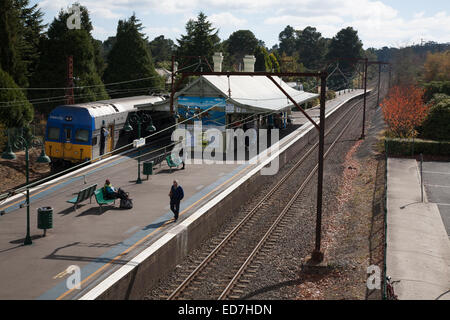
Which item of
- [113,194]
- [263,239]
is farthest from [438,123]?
[113,194]

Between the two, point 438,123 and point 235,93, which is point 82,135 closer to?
point 235,93

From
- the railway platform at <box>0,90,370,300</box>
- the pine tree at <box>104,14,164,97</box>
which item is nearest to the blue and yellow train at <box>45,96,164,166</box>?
the railway platform at <box>0,90,370,300</box>

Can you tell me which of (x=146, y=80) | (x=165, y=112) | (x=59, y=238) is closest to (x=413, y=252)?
(x=59, y=238)

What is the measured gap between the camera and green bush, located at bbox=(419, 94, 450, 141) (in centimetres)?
3462

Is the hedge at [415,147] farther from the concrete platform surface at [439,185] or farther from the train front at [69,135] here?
the train front at [69,135]

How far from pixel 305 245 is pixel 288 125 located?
3132 centimetres

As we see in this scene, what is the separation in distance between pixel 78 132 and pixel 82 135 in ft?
0.99

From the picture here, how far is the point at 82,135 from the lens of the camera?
26.2 meters

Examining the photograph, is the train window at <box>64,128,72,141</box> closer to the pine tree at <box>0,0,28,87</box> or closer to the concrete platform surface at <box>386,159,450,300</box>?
the pine tree at <box>0,0,28,87</box>

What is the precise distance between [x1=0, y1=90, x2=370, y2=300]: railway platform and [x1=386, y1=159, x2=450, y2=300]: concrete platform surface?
6.63 metres

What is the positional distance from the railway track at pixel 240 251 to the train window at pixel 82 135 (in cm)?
1022

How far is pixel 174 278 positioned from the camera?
14.1 metres

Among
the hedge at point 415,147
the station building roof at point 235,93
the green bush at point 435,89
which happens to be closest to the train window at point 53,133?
the station building roof at point 235,93

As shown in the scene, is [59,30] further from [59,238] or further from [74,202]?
[59,238]
